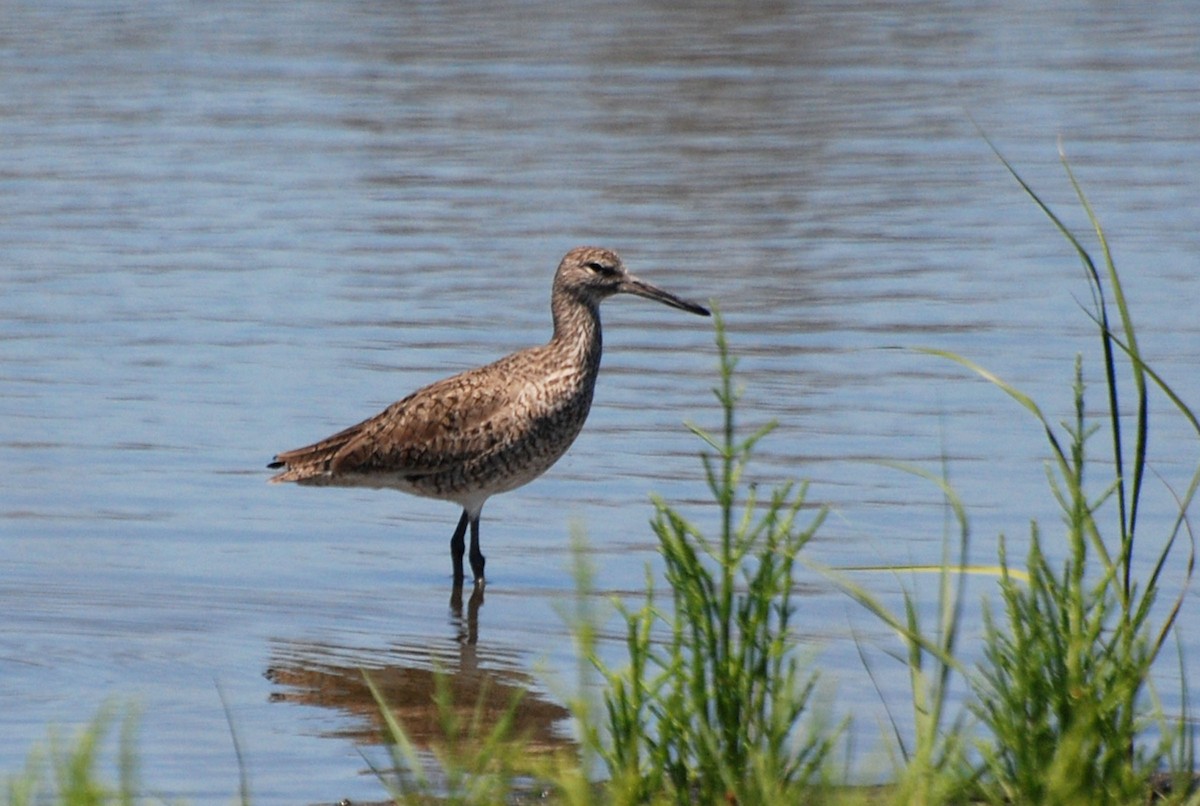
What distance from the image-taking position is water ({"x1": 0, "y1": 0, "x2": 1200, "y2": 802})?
27.6 feet

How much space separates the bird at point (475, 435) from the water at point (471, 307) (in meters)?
0.36

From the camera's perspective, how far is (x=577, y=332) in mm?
9789

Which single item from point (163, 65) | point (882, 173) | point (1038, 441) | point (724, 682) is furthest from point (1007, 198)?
point (724, 682)

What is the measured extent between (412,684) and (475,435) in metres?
1.82

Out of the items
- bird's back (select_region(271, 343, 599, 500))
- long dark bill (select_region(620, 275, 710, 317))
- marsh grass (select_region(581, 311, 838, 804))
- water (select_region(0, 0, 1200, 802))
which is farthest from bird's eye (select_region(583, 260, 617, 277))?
marsh grass (select_region(581, 311, 838, 804))

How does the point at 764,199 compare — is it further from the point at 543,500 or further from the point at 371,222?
the point at 543,500

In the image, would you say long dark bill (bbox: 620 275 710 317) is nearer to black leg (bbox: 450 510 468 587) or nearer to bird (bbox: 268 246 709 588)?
bird (bbox: 268 246 709 588)

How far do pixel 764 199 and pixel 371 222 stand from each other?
3.21m

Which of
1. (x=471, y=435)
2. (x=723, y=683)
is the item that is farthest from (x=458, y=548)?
(x=723, y=683)

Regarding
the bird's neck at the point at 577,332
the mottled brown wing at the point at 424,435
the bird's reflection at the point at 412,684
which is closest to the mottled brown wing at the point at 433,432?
the mottled brown wing at the point at 424,435

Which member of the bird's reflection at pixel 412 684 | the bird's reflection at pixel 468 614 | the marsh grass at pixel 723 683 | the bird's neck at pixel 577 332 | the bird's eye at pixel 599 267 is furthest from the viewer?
the bird's eye at pixel 599 267

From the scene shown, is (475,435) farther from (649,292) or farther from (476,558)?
(649,292)

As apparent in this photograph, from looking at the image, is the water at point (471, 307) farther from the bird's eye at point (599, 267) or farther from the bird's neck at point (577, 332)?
the bird's eye at point (599, 267)

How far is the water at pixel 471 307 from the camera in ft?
27.6
